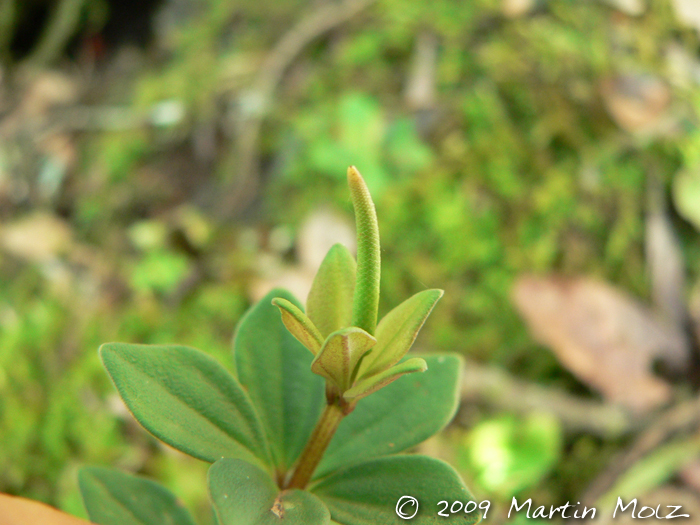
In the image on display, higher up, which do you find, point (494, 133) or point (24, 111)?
point (24, 111)

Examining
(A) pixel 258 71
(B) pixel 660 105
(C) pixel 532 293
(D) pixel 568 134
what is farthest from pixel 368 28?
(C) pixel 532 293

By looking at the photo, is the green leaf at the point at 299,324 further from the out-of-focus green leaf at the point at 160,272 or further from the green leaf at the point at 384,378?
the out-of-focus green leaf at the point at 160,272

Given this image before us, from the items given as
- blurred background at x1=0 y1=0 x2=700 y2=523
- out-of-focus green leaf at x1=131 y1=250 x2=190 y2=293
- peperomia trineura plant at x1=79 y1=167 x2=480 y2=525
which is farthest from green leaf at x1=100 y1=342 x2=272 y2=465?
out-of-focus green leaf at x1=131 y1=250 x2=190 y2=293

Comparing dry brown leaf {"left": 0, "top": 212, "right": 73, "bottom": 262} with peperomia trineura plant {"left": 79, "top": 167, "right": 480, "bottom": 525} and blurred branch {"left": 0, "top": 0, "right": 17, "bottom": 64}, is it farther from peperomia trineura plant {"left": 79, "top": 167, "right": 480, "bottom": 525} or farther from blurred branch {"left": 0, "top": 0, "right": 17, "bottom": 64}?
peperomia trineura plant {"left": 79, "top": 167, "right": 480, "bottom": 525}

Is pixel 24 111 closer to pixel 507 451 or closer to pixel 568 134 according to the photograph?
pixel 568 134

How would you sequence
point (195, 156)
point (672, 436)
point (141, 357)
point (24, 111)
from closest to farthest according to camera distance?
point (141, 357) < point (672, 436) < point (195, 156) < point (24, 111)

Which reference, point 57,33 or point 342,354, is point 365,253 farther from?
point 57,33

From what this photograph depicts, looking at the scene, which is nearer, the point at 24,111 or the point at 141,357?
the point at 141,357
